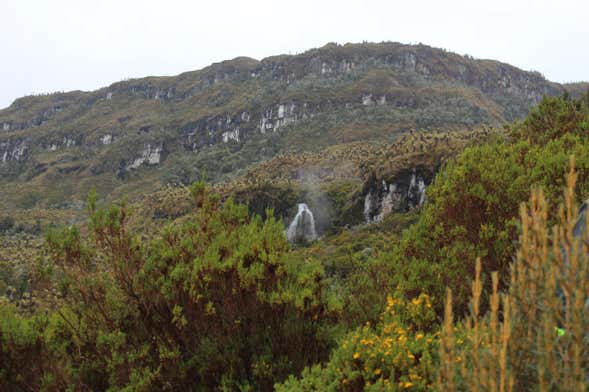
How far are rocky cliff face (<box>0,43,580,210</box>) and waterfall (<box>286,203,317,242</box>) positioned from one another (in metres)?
50.1

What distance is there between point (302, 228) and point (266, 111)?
312 feet

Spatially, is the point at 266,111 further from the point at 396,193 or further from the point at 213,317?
the point at 213,317

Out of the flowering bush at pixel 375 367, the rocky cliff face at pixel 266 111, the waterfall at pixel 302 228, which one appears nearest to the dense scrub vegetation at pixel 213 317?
the flowering bush at pixel 375 367

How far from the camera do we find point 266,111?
136750mm

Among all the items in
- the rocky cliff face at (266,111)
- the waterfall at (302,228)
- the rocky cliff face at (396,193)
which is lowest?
the waterfall at (302,228)

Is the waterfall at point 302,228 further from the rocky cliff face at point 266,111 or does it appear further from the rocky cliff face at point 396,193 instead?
the rocky cliff face at point 266,111

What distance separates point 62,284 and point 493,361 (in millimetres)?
5064

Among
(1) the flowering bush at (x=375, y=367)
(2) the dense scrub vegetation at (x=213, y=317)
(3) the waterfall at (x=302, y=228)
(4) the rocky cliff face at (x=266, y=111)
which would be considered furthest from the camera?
(4) the rocky cliff face at (x=266, y=111)

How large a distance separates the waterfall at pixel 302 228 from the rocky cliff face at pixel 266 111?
50137 millimetres

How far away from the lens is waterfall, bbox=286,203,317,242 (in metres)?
46.9

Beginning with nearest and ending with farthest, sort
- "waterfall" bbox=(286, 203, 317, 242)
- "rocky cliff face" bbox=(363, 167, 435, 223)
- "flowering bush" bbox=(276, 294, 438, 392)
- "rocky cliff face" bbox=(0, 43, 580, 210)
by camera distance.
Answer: "flowering bush" bbox=(276, 294, 438, 392)
"rocky cliff face" bbox=(363, 167, 435, 223)
"waterfall" bbox=(286, 203, 317, 242)
"rocky cliff face" bbox=(0, 43, 580, 210)

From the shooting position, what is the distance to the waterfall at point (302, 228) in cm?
4694

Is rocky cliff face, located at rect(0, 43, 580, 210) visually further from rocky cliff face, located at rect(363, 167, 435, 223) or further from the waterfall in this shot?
the waterfall

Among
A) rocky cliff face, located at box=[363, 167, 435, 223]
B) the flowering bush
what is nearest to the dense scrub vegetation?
the flowering bush
